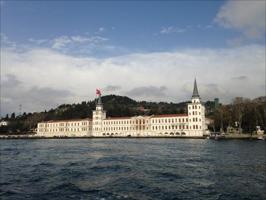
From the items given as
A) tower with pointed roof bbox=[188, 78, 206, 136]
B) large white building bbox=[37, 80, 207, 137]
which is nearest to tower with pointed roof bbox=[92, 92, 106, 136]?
large white building bbox=[37, 80, 207, 137]

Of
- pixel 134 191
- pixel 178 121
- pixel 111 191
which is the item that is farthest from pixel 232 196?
pixel 178 121

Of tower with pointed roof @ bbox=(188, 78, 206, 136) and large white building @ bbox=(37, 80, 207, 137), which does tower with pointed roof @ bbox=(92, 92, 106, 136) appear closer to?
large white building @ bbox=(37, 80, 207, 137)

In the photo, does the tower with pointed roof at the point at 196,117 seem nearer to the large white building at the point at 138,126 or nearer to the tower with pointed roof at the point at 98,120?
the large white building at the point at 138,126

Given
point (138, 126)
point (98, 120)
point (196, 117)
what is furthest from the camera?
point (98, 120)

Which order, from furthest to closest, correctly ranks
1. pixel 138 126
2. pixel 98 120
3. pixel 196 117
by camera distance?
pixel 98 120 < pixel 138 126 < pixel 196 117

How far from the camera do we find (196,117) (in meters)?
128

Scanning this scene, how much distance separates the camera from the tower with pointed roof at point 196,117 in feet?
415

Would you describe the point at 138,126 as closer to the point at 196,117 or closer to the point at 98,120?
the point at 98,120

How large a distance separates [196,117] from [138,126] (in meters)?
25.5

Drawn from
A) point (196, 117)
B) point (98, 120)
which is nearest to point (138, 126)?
point (98, 120)

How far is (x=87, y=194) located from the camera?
62.6ft

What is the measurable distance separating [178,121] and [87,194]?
115 meters

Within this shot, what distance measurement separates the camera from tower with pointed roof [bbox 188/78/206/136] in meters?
126

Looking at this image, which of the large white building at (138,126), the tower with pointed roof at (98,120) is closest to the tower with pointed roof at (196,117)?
the large white building at (138,126)
